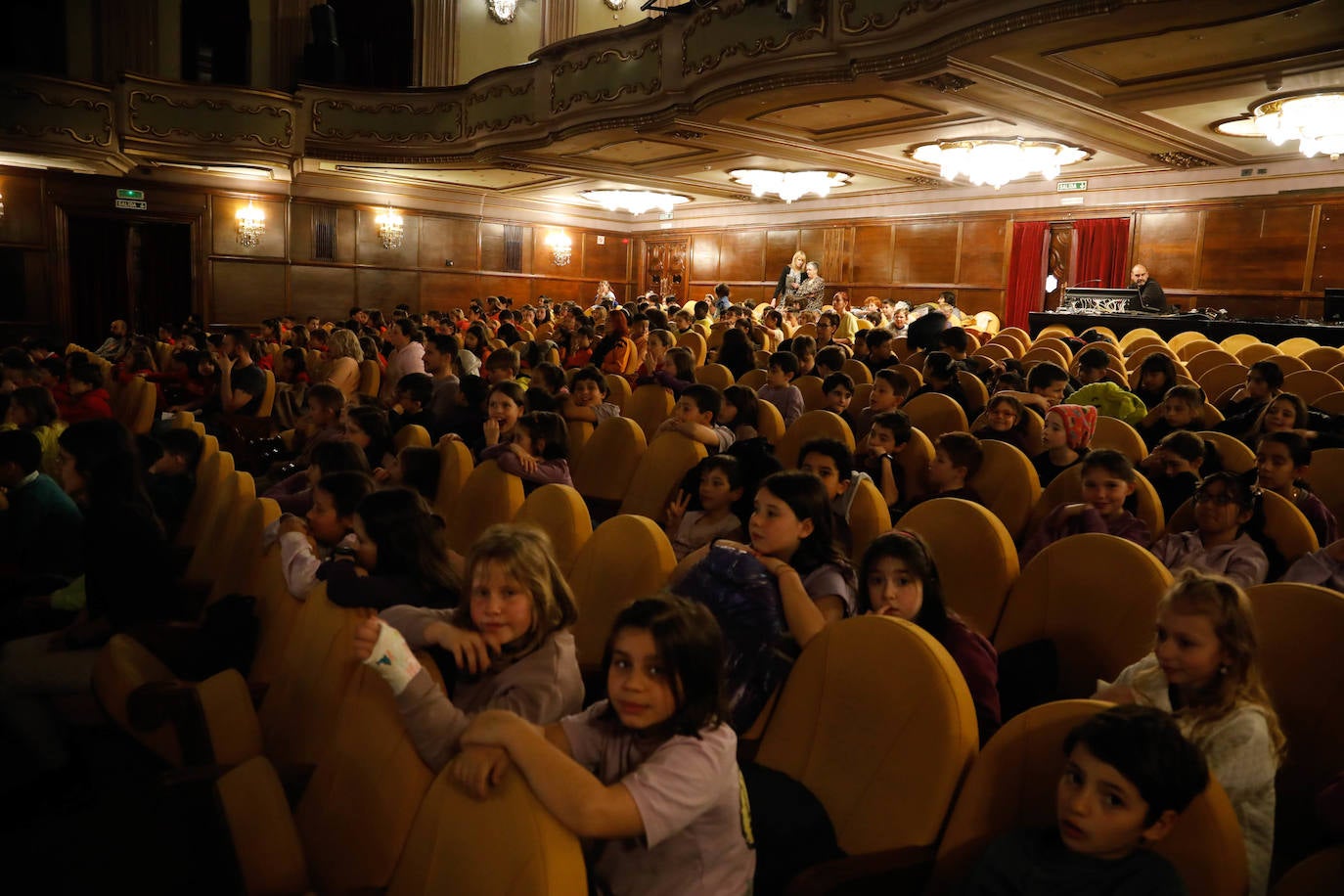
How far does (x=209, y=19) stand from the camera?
1234cm

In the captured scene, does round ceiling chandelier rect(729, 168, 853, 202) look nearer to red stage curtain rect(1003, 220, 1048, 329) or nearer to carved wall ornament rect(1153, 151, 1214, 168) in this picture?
red stage curtain rect(1003, 220, 1048, 329)

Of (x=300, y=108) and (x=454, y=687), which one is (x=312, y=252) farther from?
(x=454, y=687)

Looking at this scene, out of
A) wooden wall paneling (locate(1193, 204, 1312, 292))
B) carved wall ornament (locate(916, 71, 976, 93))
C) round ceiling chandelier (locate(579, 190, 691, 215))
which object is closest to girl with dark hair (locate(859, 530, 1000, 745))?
carved wall ornament (locate(916, 71, 976, 93))

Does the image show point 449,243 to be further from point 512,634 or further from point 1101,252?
point 512,634

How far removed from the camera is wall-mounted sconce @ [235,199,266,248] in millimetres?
12953

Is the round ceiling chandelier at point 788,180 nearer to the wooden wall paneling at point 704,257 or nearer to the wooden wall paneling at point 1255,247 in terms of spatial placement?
the wooden wall paneling at point 704,257

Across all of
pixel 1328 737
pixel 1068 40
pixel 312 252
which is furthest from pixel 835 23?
pixel 312 252

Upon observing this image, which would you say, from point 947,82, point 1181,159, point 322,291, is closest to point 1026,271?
point 1181,159

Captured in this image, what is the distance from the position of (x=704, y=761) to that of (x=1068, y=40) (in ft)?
19.0

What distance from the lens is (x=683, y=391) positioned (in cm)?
398

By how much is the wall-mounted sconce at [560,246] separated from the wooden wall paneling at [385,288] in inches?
101

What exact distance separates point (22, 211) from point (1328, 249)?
15.1 metres

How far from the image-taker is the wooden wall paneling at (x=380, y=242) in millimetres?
14039

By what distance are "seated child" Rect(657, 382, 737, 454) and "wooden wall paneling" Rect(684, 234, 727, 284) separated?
40.2 feet
